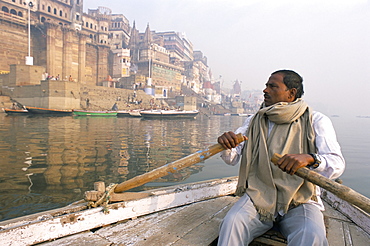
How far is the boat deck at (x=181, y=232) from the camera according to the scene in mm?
1799

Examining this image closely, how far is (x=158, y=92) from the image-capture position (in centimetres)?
4872

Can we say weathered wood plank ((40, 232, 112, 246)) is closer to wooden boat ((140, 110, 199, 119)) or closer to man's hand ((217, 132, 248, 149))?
man's hand ((217, 132, 248, 149))

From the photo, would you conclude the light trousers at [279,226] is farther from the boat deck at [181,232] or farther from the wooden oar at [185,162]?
the wooden oar at [185,162]

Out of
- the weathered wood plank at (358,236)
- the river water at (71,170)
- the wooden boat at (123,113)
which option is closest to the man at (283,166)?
the weathered wood plank at (358,236)

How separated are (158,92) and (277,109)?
47534 millimetres

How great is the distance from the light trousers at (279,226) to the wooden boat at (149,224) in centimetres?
14

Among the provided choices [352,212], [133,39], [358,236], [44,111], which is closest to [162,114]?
[44,111]

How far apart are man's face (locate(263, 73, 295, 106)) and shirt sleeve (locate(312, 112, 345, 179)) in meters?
0.28

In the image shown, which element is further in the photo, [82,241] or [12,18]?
[12,18]

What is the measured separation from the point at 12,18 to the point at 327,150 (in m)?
41.8

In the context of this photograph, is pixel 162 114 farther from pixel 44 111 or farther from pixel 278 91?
pixel 278 91

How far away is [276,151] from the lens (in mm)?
1904

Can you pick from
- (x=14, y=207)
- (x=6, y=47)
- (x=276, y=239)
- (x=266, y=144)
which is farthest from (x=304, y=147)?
(x=6, y=47)

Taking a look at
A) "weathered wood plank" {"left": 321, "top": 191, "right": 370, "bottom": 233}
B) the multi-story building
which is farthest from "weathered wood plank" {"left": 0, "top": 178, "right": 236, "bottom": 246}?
the multi-story building
